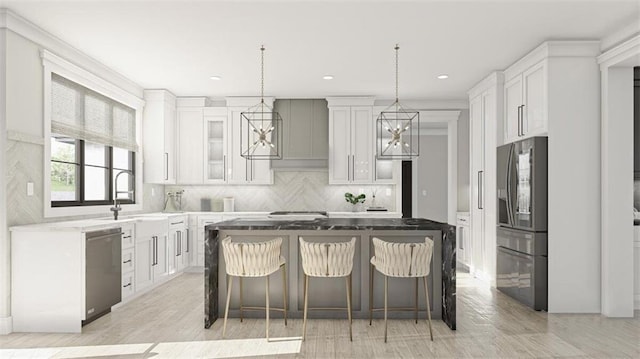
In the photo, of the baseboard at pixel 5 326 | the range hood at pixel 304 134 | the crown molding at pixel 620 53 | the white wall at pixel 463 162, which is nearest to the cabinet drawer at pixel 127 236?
the baseboard at pixel 5 326

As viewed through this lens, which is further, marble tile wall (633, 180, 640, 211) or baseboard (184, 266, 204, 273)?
baseboard (184, 266, 204, 273)

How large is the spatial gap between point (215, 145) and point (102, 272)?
11.1ft

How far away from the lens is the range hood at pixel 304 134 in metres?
7.12

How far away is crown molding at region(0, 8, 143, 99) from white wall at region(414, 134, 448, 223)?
6499 mm

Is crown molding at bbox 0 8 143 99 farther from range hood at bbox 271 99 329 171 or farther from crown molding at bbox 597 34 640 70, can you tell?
crown molding at bbox 597 34 640 70

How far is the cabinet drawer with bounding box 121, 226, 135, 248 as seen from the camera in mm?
4781

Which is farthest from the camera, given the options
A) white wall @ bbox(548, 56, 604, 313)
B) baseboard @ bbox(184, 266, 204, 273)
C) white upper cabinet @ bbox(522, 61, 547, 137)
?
baseboard @ bbox(184, 266, 204, 273)

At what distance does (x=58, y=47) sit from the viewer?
4.57 meters

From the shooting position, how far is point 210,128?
287 inches

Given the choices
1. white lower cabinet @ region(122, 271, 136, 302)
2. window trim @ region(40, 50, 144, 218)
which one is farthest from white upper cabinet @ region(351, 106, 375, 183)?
white lower cabinet @ region(122, 271, 136, 302)

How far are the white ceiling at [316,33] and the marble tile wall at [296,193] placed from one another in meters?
1.91

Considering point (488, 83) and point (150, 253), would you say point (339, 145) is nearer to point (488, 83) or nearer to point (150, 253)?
point (488, 83)

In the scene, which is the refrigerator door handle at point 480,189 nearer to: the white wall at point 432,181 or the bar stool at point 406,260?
the bar stool at point 406,260

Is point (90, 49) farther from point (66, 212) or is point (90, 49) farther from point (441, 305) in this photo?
point (441, 305)
